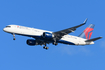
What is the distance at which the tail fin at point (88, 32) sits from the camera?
6288 centimetres

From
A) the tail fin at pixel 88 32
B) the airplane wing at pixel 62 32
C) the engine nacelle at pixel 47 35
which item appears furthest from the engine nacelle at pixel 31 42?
the tail fin at pixel 88 32

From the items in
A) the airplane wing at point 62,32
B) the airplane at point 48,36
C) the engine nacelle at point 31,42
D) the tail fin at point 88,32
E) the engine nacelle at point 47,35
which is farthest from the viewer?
the tail fin at point 88,32

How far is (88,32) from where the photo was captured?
64.4 metres

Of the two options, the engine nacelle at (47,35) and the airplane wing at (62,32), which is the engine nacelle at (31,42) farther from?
the engine nacelle at (47,35)

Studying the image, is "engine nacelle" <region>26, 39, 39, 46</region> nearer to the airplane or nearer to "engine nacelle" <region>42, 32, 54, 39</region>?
the airplane

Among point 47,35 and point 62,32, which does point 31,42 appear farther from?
point 62,32

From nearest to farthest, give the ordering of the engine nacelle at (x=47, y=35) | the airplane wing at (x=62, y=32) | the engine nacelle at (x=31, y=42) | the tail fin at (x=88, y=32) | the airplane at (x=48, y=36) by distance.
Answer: the airplane wing at (x=62, y=32) < the airplane at (x=48, y=36) < the engine nacelle at (x=47, y=35) < the engine nacelle at (x=31, y=42) < the tail fin at (x=88, y=32)

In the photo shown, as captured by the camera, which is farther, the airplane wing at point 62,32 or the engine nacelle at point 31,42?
the engine nacelle at point 31,42

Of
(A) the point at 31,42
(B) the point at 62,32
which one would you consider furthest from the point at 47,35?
(A) the point at 31,42

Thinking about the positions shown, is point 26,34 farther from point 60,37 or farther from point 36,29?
point 60,37

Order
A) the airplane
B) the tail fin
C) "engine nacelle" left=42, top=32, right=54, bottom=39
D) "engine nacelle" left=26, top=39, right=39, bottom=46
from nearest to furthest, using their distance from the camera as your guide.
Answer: the airplane → "engine nacelle" left=42, top=32, right=54, bottom=39 → "engine nacelle" left=26, top=39, right=39, bottom=46 → the tail fin

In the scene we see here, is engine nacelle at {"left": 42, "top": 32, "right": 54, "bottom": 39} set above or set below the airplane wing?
below

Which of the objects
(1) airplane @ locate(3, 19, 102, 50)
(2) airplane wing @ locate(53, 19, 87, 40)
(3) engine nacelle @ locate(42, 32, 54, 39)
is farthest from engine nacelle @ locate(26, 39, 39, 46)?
(3) engine nacelle @ locate(42, 32, 54, 39)

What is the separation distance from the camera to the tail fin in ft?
206
